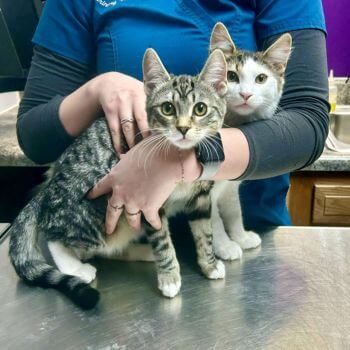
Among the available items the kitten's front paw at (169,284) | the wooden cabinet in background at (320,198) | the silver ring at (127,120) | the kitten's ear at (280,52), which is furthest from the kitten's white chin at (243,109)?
the wooden cabinet in background at (320,198)

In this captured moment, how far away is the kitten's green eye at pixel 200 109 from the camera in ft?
2.43

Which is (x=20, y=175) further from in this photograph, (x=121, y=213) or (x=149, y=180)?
(x=149, y=180)

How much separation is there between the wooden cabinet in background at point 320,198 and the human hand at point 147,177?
34.7 inches

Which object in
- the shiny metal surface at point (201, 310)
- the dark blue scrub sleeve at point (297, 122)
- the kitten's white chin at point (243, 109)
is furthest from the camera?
the kitten's white chin at point (243, 109)

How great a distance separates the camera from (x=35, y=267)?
2.65 ft

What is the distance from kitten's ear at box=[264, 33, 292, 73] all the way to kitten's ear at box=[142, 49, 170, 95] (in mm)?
222

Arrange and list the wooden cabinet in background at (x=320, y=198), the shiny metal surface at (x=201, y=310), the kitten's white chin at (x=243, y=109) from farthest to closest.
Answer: the wooden cabinet in background at (x=320, y=198), the kitten's white chin at (x=243, y=109), the shiny metal surface at (x=201, y=310)

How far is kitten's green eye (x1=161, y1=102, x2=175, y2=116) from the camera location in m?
0.74

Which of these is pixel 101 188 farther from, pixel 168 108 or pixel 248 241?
pixel 248 241

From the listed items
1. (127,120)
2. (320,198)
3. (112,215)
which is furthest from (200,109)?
(320,198)

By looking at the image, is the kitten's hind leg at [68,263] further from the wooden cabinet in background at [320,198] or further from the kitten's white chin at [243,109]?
the wooden cabinet in background at [320,198]

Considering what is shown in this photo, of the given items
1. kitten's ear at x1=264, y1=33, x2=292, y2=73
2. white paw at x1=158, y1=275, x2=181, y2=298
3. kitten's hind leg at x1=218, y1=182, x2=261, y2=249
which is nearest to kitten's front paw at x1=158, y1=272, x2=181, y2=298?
white paw at x1=158, y1=275, x2=181, y2=298

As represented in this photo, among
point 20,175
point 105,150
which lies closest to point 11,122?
point 20,175

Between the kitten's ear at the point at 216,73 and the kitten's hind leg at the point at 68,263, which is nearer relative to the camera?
the kitten's ear at the point at 216,73
